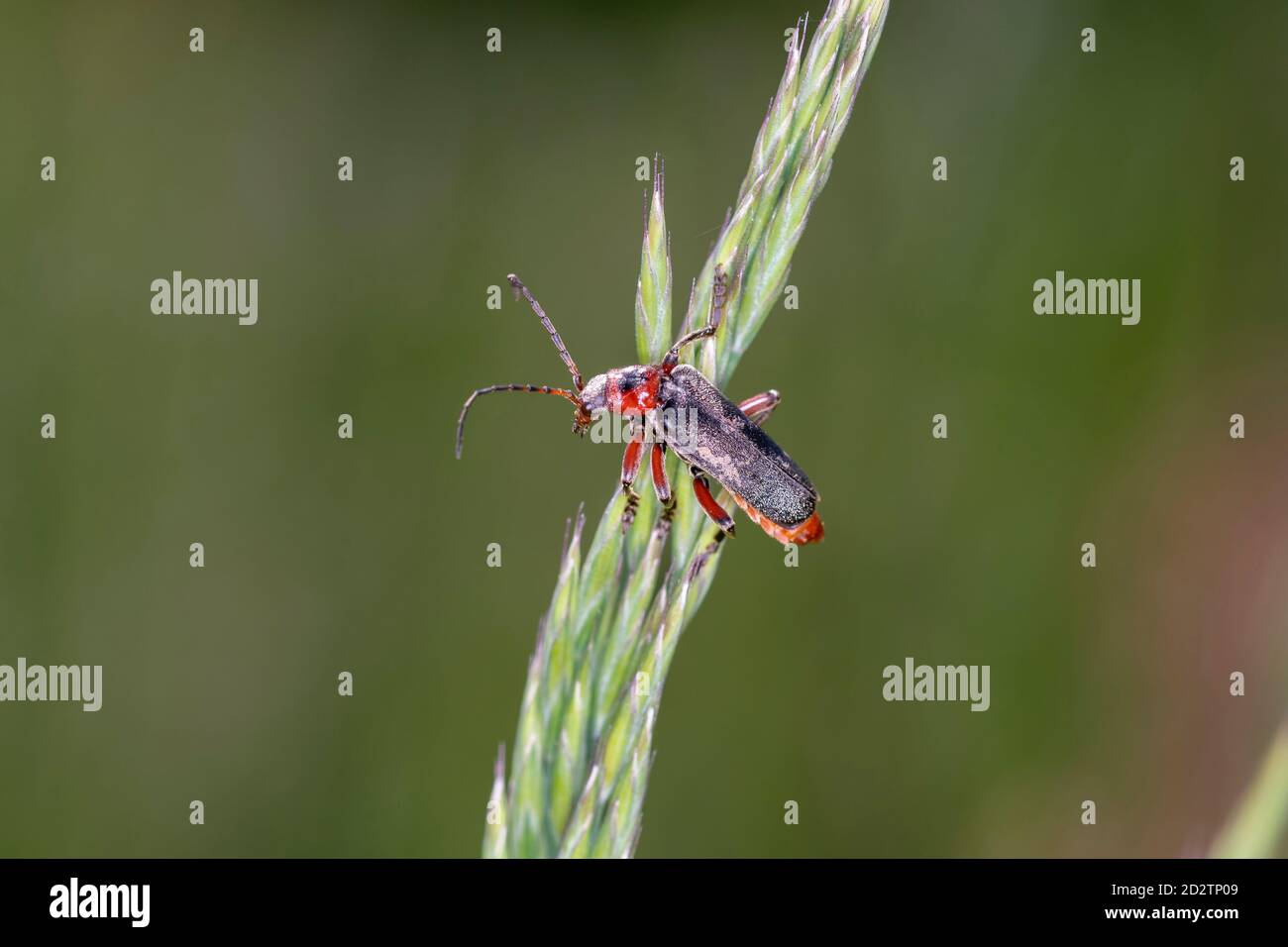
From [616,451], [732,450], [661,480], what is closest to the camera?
[661,480]

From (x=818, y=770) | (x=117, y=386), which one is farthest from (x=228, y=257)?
(x=818, y=770)

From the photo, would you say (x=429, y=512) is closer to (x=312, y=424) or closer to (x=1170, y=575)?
(x=312, y=424)

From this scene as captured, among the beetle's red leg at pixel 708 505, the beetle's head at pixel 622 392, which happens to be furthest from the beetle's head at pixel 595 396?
the beetle's red leg at pixel 708 505

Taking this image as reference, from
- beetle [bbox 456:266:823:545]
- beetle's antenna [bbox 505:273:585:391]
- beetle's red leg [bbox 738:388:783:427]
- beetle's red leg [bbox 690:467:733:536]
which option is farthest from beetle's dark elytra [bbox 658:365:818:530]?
beetle's antenna [bbox 505:273:585:391]

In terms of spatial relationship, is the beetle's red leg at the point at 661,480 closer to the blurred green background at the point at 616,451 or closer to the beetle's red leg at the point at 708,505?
the beetle's red leg at the point at 708,505

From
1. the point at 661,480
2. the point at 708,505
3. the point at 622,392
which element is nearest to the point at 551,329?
the point at 622,392

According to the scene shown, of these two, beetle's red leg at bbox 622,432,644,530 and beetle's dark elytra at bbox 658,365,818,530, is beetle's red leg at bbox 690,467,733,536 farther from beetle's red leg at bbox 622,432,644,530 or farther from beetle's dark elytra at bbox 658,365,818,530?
beetle's dark elytra at bbox 658,365,818,530

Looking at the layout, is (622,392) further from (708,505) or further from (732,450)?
(708,505)
